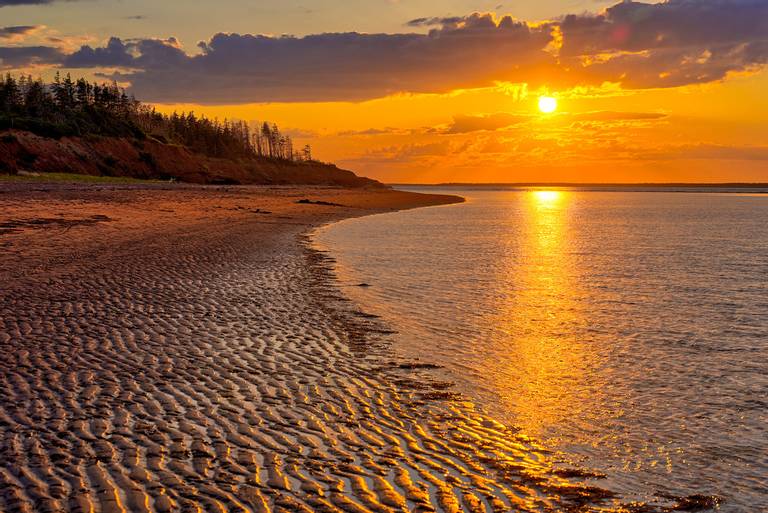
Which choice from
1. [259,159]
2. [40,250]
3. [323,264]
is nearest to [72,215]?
[40,250]

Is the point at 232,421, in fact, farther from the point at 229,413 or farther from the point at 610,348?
the point at 610,348

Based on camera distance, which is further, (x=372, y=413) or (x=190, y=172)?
(x=190, y=172)

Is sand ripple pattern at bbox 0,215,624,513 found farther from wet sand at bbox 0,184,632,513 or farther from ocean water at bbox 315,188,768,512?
ocean water at bbox 315,188,768,512

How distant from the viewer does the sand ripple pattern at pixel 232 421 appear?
21.5ft

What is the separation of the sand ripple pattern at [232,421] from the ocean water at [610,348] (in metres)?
0.89

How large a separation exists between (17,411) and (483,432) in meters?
6.18

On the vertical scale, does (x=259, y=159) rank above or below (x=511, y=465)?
above

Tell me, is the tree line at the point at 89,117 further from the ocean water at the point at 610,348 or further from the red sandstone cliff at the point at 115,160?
the ocean water at the point at 610,348

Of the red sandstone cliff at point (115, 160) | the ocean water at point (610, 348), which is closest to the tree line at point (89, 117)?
the red sandstone cliff at point (115, 160)

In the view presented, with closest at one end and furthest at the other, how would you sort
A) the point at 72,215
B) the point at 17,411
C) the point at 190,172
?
the point at 17,411 → the point at 72,215 → the point at 190,172

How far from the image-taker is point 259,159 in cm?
18562

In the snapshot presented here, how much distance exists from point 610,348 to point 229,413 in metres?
8.49

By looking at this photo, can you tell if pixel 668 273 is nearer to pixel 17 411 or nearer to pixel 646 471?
pixel 646 471

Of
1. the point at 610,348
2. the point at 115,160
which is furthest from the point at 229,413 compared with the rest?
the point at 115,160
